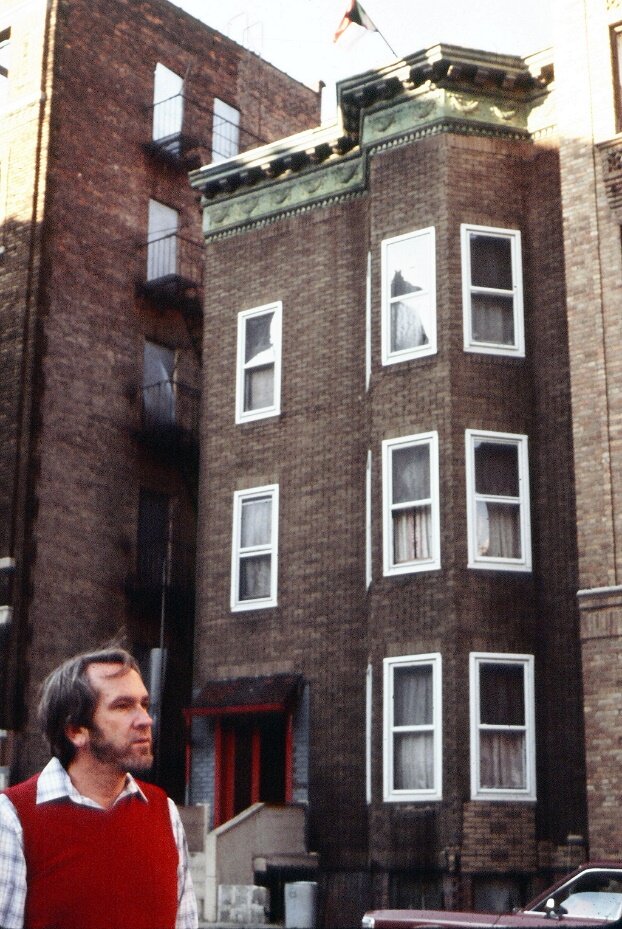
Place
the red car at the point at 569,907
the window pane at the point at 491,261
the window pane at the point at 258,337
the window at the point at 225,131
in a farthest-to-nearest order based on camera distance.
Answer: the window at the point at 225,131 < the window pane at the point at 258,337 < the window pane at the point at 491,261 < the red car at the point at 569,907

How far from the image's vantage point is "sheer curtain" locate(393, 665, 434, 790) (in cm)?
2048

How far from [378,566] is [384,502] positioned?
3.37ft

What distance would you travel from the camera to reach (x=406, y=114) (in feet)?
76.6

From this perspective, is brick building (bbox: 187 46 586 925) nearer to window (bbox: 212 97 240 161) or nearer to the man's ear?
window (bbox: 212 97 240 161)

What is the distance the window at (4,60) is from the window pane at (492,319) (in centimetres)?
1454

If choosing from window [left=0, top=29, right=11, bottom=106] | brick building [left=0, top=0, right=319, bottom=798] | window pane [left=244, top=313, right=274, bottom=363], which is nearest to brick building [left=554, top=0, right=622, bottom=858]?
window pane [left=244, top=313, right=274, bottom=363]

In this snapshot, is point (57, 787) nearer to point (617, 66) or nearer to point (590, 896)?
point (590, 896)

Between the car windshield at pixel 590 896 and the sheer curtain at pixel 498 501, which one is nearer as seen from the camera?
the car windshield at pixel 590 896

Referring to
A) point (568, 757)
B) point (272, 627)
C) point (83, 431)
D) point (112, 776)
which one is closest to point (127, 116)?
point (83, 431)

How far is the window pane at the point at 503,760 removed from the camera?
20.0 metres

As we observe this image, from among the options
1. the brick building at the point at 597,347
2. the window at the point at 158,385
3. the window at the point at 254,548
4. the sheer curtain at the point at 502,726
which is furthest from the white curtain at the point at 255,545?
the brick building at the point at 597,347

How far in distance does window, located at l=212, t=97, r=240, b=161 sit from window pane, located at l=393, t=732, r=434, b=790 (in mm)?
17481

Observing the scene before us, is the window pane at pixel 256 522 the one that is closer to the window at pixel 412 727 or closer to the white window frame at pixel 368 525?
the white window frame at pixel 368 525

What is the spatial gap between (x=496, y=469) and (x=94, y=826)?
17.7 m
